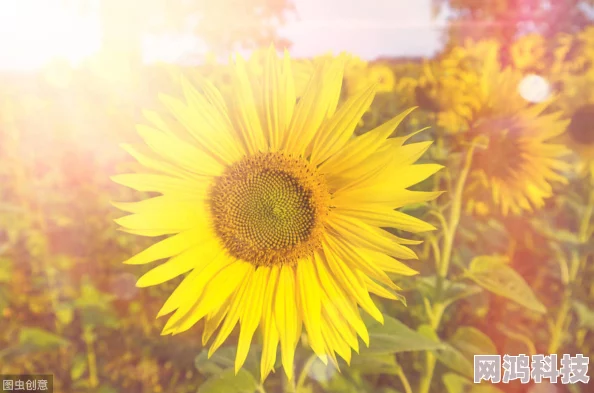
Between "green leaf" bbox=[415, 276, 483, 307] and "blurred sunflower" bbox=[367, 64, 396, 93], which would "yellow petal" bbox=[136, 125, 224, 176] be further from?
"green leaf" bbox=[415, 276, 483, 307]

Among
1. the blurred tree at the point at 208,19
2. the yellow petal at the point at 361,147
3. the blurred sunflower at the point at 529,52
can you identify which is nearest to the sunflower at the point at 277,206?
the yellow petal at the point at 361,147

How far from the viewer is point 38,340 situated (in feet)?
2.87

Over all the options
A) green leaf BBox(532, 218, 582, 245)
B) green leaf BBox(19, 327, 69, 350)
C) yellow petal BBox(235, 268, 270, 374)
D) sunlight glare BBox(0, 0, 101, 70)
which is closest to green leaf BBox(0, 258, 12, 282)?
green leaf BBox(19, 327, 69, 350)

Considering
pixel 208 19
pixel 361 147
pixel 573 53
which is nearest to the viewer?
pixel 361 147

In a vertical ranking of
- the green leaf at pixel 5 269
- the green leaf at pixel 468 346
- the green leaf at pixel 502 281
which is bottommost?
the green leaf at pixel 468 346

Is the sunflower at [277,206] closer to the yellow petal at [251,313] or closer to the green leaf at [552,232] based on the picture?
the yellow petal at [251,313]

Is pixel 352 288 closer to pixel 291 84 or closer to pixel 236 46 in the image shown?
pixel 291 84

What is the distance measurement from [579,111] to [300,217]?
64 cm

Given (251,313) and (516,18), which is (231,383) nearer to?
(251,313)

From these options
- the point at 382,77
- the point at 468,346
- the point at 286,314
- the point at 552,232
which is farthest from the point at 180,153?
the point at 552,232

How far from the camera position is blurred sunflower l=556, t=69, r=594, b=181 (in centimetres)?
83

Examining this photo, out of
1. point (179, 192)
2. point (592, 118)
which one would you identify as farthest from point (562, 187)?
point (179, 192)

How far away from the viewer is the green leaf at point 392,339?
2.12ft

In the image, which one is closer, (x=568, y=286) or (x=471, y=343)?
(x=471, y=343)
